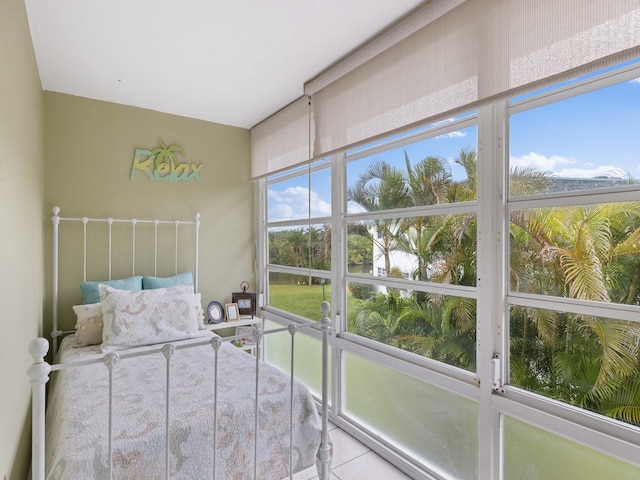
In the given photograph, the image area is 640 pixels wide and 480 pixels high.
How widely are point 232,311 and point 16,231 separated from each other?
1920mm

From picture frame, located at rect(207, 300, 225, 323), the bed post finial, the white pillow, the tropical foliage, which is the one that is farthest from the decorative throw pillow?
the tropical foliage

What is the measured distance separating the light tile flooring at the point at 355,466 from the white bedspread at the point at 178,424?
20.8 inches

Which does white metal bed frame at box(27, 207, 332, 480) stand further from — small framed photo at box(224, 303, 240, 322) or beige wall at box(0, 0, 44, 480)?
small framed photo at box(224, 303, 240, 322)

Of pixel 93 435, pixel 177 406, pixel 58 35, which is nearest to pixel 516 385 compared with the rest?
pixel 177 406

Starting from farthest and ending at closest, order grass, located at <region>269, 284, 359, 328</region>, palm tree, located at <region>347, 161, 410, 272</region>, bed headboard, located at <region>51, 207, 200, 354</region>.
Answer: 1. grass, located at <region>269, 284, 359, 328</region>
2. bed headboard, located at <region>51, 207, 200, 354</region>
3. palm tree, located at <region>347, 161, 410, 272</region>

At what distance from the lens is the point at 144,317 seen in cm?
229

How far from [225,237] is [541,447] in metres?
2.79

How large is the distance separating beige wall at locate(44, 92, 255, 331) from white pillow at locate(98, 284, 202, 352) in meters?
0.65

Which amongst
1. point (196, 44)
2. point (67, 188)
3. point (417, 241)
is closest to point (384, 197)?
point (417, 241)

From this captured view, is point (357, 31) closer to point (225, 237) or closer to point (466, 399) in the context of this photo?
point (466, 399)

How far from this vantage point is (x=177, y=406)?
1502 millimetres

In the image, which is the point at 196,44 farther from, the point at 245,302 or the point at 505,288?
the point at 245,302

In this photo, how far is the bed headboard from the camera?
8.61 ft

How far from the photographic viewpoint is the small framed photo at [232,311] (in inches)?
123
